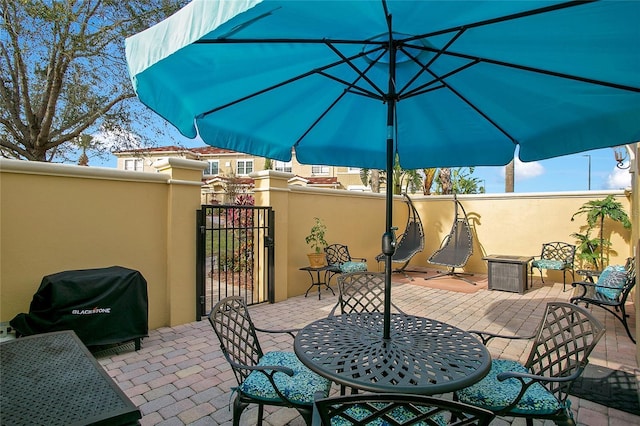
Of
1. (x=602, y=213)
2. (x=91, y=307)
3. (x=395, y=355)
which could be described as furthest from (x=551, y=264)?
(x=91, y=307)

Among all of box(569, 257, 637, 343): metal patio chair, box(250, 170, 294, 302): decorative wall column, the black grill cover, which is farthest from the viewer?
box(250, 170, 294, 302): decorative wall column

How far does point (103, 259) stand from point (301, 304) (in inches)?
110

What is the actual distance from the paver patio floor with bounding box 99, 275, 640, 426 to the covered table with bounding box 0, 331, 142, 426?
3.31ft

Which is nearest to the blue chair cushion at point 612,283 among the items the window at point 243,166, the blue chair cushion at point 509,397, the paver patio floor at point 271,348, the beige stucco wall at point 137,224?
the paver patio floor at point 271,348

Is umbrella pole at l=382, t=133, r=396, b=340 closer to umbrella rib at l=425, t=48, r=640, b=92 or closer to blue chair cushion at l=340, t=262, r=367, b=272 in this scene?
umbrella rib at l=425, t=48, r=640, b=92

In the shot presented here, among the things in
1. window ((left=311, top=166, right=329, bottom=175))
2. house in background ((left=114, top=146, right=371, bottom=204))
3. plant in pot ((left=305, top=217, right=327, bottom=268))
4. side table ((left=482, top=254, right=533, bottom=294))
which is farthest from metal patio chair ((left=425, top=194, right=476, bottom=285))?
window ((left=311, top=166, right=329, bottom=175))

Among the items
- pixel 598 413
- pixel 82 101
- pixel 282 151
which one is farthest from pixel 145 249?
pixel 82 101

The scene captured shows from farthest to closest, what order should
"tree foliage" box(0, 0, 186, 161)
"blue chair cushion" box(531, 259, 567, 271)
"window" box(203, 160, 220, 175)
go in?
1. "window" box(203, 160, 220, 175)
2. "tree foliage" box(0, 0, 186, 161)
3. "blue chair cushion" box(531, 259, 567, 271)

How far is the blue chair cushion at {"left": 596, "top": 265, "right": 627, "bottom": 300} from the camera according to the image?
4035mm

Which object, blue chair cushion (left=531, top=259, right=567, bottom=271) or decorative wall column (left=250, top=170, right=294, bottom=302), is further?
blue chair cushion (left=531, top=259, right=567, bottom=271)

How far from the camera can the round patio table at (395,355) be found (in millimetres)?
1502

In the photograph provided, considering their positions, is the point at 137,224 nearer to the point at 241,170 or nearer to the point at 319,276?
the point at 319,276

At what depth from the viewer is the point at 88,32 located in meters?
10.2

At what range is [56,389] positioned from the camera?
1335 millimetres
